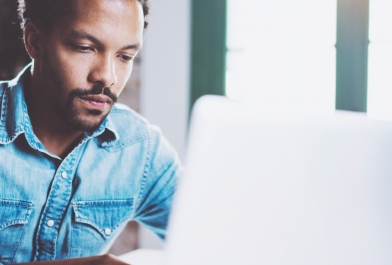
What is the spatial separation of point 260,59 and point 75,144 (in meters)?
1.00

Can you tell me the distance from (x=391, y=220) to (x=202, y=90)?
1.45 meters

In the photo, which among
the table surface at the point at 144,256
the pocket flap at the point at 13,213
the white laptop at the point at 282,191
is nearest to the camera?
the white laptop at the point at 282,191

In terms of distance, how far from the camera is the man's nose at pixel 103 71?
961mm

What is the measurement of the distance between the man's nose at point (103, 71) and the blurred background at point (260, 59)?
24.5 inches

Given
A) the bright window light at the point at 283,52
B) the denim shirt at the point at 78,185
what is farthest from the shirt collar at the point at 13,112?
the bright window light at the point at 283,52

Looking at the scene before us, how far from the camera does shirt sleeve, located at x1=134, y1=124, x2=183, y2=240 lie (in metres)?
1.03

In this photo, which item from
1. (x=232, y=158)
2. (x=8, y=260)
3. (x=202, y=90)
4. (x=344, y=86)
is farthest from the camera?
(x=202, y=90)

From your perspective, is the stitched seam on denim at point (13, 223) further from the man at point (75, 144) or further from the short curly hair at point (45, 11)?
the short curly hair at point (45, 11)

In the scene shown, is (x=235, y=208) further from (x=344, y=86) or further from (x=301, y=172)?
(x=344, y=86)

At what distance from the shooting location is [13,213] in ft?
2.92

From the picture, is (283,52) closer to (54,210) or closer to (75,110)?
(75,110)

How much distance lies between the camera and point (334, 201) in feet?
1.08

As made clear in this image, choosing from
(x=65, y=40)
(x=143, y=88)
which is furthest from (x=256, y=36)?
(x=65, y=40)

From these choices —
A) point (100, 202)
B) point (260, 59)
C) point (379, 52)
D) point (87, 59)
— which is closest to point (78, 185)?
point (100, 202)
